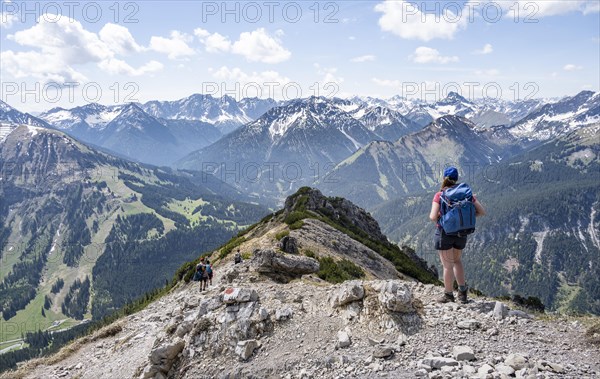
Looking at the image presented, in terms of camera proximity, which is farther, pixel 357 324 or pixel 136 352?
pixel 136 352

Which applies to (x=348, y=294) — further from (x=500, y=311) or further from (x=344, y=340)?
(x=500, y=311)

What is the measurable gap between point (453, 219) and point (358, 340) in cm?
565

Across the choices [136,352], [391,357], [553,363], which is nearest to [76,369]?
[136,352]

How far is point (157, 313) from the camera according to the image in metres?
31.7

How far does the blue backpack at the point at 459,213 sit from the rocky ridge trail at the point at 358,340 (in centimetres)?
314

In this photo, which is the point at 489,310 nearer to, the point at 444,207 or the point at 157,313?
the point at 444,207

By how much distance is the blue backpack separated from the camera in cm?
1374

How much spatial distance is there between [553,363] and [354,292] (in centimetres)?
754

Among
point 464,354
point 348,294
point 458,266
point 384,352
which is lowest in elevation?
point 384,352

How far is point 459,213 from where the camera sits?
13.8 metres

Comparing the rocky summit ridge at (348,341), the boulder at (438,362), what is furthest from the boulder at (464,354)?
the boulder at (438,362)

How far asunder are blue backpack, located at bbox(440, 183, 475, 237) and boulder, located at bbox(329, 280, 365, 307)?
4893 mm

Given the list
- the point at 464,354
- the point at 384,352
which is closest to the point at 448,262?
the point at 464,354

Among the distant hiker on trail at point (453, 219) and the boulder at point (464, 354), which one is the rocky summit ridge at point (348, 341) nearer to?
the boulder at point (464, 354)
